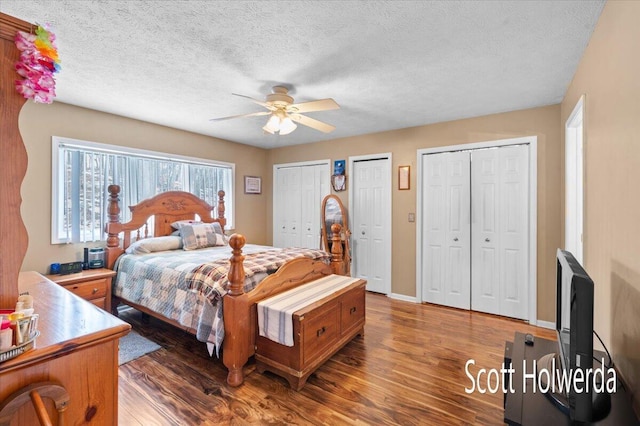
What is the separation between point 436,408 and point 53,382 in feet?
6.62

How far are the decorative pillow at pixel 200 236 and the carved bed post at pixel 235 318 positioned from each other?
1.85 metres

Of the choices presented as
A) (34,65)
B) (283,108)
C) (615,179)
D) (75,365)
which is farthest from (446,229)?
(34,65)

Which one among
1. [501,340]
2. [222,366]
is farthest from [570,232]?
[222,366]

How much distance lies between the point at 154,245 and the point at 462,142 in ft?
13.1

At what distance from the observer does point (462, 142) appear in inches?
147

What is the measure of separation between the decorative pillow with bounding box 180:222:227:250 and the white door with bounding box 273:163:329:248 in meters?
1.44

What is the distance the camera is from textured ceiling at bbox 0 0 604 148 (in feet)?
5.64

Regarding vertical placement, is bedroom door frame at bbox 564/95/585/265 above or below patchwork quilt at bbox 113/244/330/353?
above

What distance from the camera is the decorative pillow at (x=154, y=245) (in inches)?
136

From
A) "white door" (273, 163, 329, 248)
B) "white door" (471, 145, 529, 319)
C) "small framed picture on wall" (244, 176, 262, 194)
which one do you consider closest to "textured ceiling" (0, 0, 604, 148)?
"white door" (471, 145, 529, 319)

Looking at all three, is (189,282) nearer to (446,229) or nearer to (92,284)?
(92,284)

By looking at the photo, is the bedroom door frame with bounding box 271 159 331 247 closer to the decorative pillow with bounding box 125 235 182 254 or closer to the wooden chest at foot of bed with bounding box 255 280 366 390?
the decorative pillow with bounding box 125 235 182 254

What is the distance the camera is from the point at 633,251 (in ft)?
4.25

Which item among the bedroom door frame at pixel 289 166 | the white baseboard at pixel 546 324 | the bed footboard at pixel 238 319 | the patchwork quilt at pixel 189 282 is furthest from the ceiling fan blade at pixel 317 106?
the white baseboard at pixel 546 324
